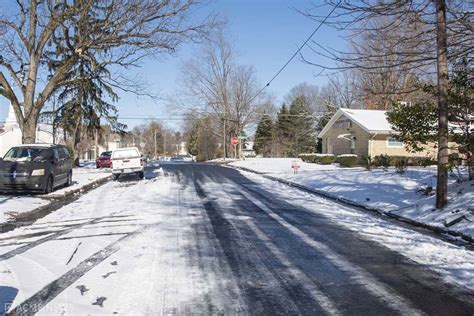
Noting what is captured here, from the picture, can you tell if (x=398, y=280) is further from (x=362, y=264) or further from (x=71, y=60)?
(x=71, y=60)

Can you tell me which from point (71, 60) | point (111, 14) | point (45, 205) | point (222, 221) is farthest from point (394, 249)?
point (71, 60)

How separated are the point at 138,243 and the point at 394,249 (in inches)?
172

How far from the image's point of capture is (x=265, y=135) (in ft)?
244

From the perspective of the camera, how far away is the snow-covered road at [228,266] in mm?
4785

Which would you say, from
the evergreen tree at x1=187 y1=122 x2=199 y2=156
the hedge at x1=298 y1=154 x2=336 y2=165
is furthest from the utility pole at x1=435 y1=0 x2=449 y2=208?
the evergreen tree at x1=187 y1=122 x2=199 y2=156

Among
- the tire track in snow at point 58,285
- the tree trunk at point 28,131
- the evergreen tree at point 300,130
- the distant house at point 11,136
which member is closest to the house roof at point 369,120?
the tree trunk at point 28,131

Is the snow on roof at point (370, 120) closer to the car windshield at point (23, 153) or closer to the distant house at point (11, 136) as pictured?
the car windshield at point (23, 153)

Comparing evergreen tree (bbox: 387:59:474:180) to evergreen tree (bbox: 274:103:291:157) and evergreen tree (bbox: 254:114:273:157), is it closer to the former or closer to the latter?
evergreen tree (bbox: 274:103:291:157)

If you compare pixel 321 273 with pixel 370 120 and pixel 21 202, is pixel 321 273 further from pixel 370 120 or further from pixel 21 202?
pixel 370 120

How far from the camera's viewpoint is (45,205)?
532 inches

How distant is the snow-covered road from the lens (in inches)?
188

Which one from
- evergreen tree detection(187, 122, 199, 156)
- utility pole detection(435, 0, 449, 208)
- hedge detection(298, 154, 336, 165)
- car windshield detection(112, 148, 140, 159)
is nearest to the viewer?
utility pole detection(435, 0, 449, 208)

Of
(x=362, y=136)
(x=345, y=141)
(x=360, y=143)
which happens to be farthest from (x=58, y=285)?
(x=345, y=141)

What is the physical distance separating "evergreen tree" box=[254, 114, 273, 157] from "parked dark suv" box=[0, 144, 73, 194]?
54.9 metres
